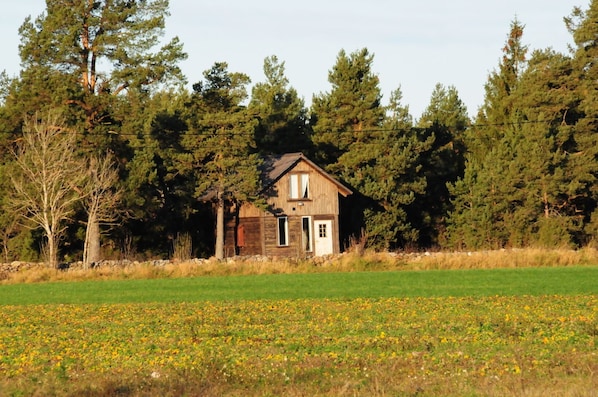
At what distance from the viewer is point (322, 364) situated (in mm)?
15125

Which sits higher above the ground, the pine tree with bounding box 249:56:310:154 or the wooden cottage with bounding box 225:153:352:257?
the pine tree with bounding box 249:56:310:154

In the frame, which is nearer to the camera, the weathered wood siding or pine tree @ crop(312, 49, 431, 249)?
the weathered wood siding

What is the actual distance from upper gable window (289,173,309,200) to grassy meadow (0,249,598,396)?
27.5 metres

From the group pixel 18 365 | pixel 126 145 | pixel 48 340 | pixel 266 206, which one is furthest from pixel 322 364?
pixel 266 206

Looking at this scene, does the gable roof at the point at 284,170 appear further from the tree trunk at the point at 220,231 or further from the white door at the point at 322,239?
the tree trunk at the point at 220,231

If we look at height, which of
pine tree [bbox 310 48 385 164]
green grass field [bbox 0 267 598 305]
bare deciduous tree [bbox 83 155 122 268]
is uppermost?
pine tree [bbox 310 48 385 164]

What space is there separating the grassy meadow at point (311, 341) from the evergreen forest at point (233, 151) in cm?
1766

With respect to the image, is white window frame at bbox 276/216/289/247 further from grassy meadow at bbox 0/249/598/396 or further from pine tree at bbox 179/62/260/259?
grassy meadow at bbox 0/249/598/396

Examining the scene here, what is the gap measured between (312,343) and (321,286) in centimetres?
1760

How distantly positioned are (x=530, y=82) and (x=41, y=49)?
32469 mm

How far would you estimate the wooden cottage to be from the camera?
61691 mm

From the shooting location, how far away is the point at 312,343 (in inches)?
685

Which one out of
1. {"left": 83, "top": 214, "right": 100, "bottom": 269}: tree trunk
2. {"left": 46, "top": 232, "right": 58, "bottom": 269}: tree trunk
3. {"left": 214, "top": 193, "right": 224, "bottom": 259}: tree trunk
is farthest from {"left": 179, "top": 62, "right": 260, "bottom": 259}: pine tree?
{"left": 46, "top": 232, "right": 58, "bottom": 269}: tree trunk

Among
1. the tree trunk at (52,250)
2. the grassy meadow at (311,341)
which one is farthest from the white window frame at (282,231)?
the grassy meadow at (311,341)
